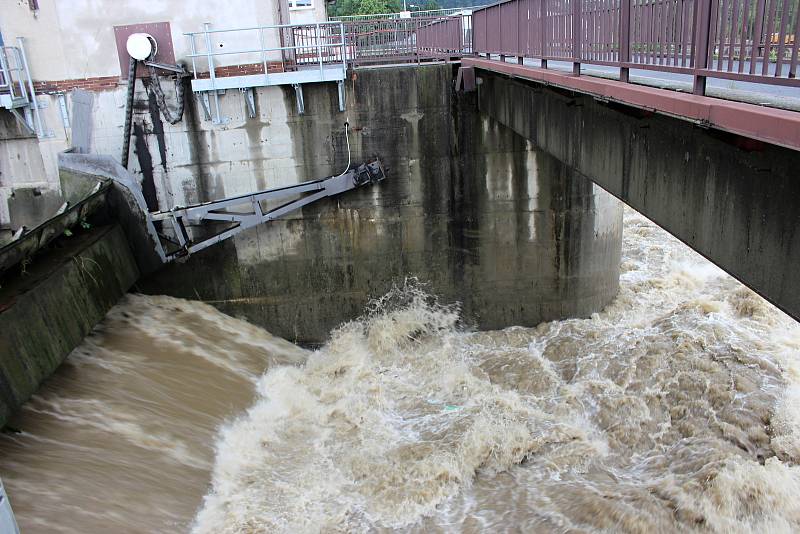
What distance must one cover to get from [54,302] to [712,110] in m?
8.92

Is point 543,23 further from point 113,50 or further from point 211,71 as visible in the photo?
point 113,50

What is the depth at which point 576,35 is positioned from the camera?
6582 mm

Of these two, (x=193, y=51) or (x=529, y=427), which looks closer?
(x=529, y=427)

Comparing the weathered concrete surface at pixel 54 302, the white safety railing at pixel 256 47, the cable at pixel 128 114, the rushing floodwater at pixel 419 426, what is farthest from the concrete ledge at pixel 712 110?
the cable at pixel 128 114

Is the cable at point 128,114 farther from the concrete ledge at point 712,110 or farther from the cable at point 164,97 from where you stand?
the concrete ledge at point 712,110

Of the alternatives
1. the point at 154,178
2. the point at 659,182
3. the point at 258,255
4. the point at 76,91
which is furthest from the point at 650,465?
the point at 76,91

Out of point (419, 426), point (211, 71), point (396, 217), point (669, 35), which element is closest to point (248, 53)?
point (211, 71)

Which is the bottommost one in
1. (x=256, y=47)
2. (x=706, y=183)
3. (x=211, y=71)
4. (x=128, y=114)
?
(x=706, y=183)

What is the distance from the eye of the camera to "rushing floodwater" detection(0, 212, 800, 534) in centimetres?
788

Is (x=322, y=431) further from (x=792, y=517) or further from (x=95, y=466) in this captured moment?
(x=792, y=517)

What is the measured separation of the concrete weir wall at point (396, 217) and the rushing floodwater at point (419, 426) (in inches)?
21.7

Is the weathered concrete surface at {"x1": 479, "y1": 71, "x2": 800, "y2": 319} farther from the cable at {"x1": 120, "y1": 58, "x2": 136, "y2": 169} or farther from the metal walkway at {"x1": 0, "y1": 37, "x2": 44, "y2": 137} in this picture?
the metal walkway at {"x1": 0, "y1": 37, "x2": 44, "y2": 137}

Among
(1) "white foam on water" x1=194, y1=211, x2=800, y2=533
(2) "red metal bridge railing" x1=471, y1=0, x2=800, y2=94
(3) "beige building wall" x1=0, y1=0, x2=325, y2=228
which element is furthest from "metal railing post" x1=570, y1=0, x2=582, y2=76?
(3) "beige building wall" x1=0, y1=0, x2=325, y2=228

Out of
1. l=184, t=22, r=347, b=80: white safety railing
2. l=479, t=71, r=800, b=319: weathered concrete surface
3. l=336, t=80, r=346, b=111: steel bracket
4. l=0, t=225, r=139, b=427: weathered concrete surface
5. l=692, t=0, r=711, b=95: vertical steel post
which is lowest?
l=0, t=225, r=139, b=427: weathered concrete surface
